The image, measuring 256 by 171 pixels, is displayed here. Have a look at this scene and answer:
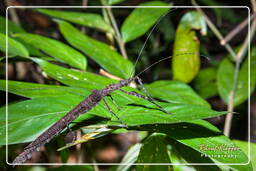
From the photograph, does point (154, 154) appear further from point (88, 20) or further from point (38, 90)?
point (88, 20)

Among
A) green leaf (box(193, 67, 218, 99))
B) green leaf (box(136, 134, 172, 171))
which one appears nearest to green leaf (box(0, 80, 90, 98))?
green leaf (box(136, 134, 172, 171))

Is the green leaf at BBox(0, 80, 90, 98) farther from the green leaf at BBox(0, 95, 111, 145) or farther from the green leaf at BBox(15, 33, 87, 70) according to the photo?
the green leaf at BBox(15, 33, 87, 70)

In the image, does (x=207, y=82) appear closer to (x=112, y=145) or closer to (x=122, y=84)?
(x=122, y=84)

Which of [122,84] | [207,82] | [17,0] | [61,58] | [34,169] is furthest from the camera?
[17,0]

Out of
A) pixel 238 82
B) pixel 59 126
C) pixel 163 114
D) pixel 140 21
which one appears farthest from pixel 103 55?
pixel 238 82

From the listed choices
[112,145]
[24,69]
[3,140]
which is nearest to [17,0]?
[24,69]
